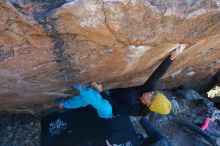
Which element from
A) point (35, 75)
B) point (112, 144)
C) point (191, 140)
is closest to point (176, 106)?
point (191, 140)

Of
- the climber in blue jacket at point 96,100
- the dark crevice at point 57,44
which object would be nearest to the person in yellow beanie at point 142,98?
the climber in blue jacket at point 96,100

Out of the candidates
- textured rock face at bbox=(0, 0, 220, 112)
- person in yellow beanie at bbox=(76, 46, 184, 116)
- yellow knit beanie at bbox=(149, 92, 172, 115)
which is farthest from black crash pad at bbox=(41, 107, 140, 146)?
yellow knit beanie at bbox=(149, 92, 172, 115)

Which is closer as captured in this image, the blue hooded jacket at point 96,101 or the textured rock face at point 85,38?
the textured rock face at point 85,38

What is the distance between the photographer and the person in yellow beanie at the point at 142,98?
118 inches

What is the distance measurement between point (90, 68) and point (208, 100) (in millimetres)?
3223

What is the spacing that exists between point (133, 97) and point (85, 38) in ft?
2.95

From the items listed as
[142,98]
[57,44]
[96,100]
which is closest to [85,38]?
[57,44]

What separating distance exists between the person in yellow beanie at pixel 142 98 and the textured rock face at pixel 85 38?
164 mm

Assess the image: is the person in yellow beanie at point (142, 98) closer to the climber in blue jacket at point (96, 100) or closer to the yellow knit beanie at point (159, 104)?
the yellow knit beanie at point (159, 104)

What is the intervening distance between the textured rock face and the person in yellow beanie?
0.54 feet

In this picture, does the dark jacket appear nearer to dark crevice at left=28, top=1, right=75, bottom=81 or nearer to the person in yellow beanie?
the person in yellow beanie

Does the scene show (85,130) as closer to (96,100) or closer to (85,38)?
(96,100)

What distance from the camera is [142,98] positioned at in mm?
3033

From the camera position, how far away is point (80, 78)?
317 centimetres
